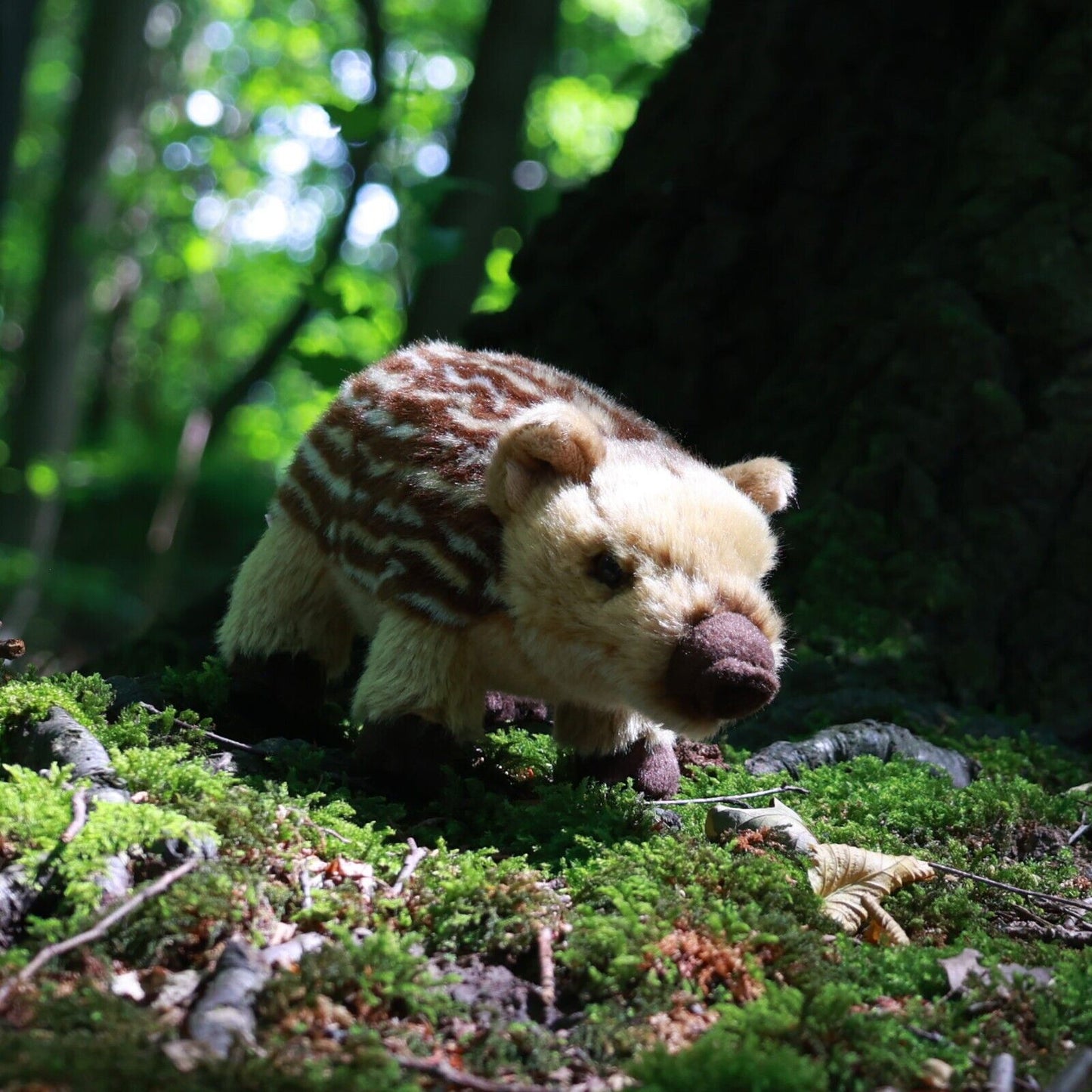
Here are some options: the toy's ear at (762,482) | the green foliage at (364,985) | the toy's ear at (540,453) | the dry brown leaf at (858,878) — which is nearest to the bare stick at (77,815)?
the green foliage at (364,985)

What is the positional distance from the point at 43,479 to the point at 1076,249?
33.9ft

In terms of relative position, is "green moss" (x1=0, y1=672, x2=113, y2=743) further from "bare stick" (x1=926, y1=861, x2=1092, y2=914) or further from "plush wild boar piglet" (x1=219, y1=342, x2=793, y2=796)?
"bare stick" (x1=926, y1=861, x2=1092, y2=914)

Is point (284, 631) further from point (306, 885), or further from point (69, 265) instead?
point (69, 265)

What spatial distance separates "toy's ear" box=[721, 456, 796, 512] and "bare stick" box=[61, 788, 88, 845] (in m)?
2.27

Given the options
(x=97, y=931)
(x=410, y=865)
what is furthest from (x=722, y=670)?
(x=97, y=931)

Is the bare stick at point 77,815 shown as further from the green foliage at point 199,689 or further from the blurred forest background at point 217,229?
the blurred forest background at point 217,229

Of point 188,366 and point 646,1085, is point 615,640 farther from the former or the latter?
point 188,366

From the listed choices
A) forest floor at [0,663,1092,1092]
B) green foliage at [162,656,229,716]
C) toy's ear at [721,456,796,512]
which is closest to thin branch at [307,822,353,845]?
forest floor at [0,663,1092,1092]

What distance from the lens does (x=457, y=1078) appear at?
81.4 inches

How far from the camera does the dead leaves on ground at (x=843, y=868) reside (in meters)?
3.01

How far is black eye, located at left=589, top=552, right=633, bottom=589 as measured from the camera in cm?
326

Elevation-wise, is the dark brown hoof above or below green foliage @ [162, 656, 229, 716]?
above

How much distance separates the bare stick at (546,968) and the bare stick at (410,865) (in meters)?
0.41

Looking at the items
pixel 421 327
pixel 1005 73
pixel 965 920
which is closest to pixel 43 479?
pixel 421 327
